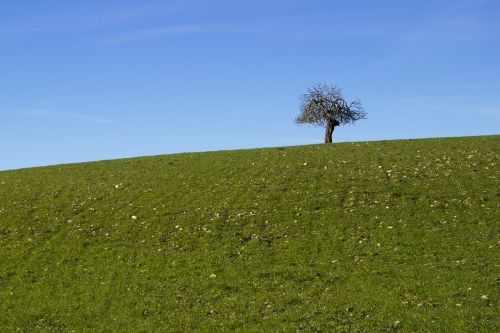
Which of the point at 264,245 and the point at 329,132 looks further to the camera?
the point at 329,132

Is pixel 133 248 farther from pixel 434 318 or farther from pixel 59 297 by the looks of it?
pixel 434 318

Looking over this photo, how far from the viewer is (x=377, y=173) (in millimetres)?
40719

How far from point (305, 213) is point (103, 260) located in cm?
1114

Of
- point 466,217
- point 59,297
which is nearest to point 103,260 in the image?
point 59,297

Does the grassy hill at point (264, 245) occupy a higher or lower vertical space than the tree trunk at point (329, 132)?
lower

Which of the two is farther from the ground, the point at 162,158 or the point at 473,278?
the point at 162,158

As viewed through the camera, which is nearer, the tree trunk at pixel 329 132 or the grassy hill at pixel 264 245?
the grassy hill at pixel 264 245

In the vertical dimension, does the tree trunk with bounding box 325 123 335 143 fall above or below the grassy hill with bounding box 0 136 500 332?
above

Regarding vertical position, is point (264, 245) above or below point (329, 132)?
below

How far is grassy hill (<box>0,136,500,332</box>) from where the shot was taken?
2173 centimetres

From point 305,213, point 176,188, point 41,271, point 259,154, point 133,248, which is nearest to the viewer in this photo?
point 41,271

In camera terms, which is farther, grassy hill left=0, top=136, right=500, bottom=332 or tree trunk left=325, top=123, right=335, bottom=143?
tree trunk left=325, top=123, right=335, bottom=143

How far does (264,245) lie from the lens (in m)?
29.8

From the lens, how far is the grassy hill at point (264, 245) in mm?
21734
